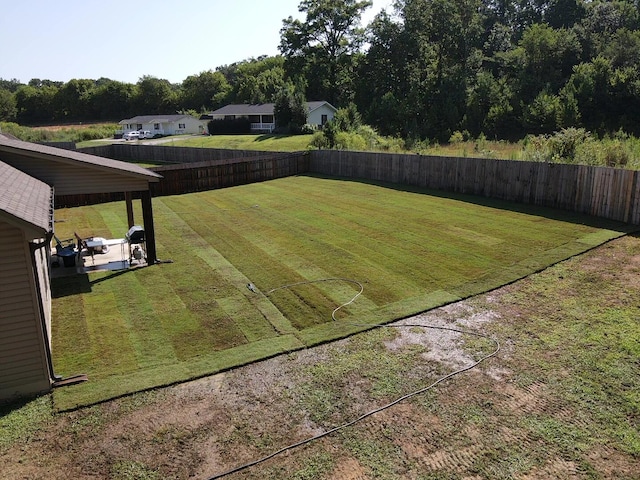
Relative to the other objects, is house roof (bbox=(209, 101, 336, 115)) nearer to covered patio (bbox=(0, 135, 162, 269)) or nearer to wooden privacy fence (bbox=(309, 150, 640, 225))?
wooden privacy fence (bbox=(309, 150, 640, 225))

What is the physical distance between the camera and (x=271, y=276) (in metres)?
10.5

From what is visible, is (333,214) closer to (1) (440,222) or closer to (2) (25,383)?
(1) (440,222)

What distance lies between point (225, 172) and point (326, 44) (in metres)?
41.6

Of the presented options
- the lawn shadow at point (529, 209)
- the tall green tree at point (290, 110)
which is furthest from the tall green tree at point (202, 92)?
the lawn shadow at point (529, 209)

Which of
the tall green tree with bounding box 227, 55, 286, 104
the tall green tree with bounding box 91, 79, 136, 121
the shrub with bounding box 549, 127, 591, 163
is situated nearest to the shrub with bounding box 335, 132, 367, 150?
the shrub with bounding box 549, 127, 591, 163

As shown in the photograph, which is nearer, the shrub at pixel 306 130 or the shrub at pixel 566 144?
the shrub at pixel 566 144

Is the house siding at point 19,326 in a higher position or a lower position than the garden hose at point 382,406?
higher

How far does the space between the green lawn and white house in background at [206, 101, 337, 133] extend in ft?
113

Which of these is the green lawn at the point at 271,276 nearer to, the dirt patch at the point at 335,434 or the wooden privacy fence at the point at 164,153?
the dirt patch at the point at 335,434

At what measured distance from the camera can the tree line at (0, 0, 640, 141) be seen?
40469mm

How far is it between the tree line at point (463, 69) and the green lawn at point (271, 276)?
21409 millimetres

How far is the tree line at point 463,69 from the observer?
4047 cm

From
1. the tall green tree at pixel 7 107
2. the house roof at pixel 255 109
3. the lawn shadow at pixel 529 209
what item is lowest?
the lawn shadow at pixel 529 209

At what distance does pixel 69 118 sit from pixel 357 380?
9687 centimetres
